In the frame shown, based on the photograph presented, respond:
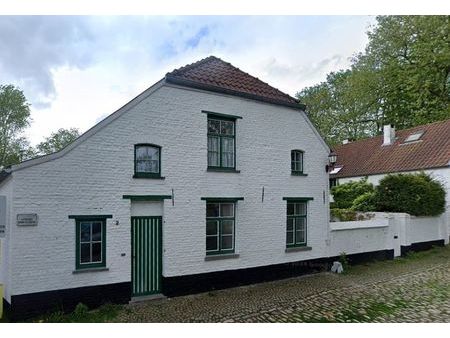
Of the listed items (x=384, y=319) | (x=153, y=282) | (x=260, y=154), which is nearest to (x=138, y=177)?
(x=153, y=282)

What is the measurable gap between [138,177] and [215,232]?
288cm

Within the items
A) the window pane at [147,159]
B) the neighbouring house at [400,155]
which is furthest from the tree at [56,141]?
the window pane at [147,159]

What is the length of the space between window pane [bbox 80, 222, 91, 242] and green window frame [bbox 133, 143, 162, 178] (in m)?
1.66

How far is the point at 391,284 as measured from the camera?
1076 cm

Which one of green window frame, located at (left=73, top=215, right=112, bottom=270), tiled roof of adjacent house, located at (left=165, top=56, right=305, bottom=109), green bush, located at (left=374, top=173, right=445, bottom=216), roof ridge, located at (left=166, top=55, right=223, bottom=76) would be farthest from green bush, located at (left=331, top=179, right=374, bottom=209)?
green window frame, located at (left=73, top=215, right=112, bottom=270)

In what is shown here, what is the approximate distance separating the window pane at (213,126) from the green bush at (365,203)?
35.2 ft

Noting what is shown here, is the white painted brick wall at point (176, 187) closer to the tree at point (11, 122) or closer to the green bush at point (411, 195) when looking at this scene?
the green bush at point (411, 195)

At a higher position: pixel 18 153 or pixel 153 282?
pixel 18 153

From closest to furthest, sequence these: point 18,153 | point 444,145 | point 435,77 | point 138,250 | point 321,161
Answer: point 138,250 → point 321,161 → point 444,145 → point 435,77 → point 18,153

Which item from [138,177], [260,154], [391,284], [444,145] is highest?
[444,145]

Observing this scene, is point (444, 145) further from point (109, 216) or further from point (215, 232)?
point (109, 216)

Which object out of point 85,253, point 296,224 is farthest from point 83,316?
point 296,224

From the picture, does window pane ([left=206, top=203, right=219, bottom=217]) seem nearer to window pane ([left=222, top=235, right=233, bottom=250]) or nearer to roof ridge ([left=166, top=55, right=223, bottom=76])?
window pane ([left=222, top=235, right=233, bottom=250])

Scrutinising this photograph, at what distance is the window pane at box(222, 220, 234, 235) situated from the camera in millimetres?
10312
